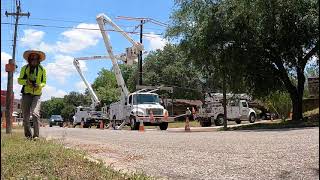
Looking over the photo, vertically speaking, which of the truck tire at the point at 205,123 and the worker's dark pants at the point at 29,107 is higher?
the truck tire at the point at 205,123

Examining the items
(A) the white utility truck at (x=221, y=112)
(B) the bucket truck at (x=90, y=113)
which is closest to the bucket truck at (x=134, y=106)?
(B) the bucket truck at (x=90, y=113)

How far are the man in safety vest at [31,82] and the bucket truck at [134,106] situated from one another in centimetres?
1942

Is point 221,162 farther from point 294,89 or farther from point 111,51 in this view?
point 111,51

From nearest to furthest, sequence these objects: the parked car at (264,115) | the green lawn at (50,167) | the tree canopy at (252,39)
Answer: the green lawn at (50,167)
the tree canopy at (252,39)
the parked car at (264,115)

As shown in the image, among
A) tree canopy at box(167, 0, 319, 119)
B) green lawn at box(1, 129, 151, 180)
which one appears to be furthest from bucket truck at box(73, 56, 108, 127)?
green lawn at box(1, 129, 151, 180)

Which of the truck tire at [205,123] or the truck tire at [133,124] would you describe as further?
the truck tire at [205,123]

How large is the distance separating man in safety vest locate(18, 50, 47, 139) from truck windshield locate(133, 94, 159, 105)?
21203 millimetres

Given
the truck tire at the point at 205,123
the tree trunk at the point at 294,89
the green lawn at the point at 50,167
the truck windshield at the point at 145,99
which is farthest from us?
the truck tire at the point at 205,123

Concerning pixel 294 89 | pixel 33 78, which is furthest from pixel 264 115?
pixel 33 78

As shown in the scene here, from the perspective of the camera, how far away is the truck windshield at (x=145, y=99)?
3064 cm

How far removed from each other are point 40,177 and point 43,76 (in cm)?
435

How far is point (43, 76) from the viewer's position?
9.15 metres

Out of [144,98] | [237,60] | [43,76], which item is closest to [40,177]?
[43,76]

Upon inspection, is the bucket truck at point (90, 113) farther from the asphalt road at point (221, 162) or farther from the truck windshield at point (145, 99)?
the asphalt road at point (221, 162)
